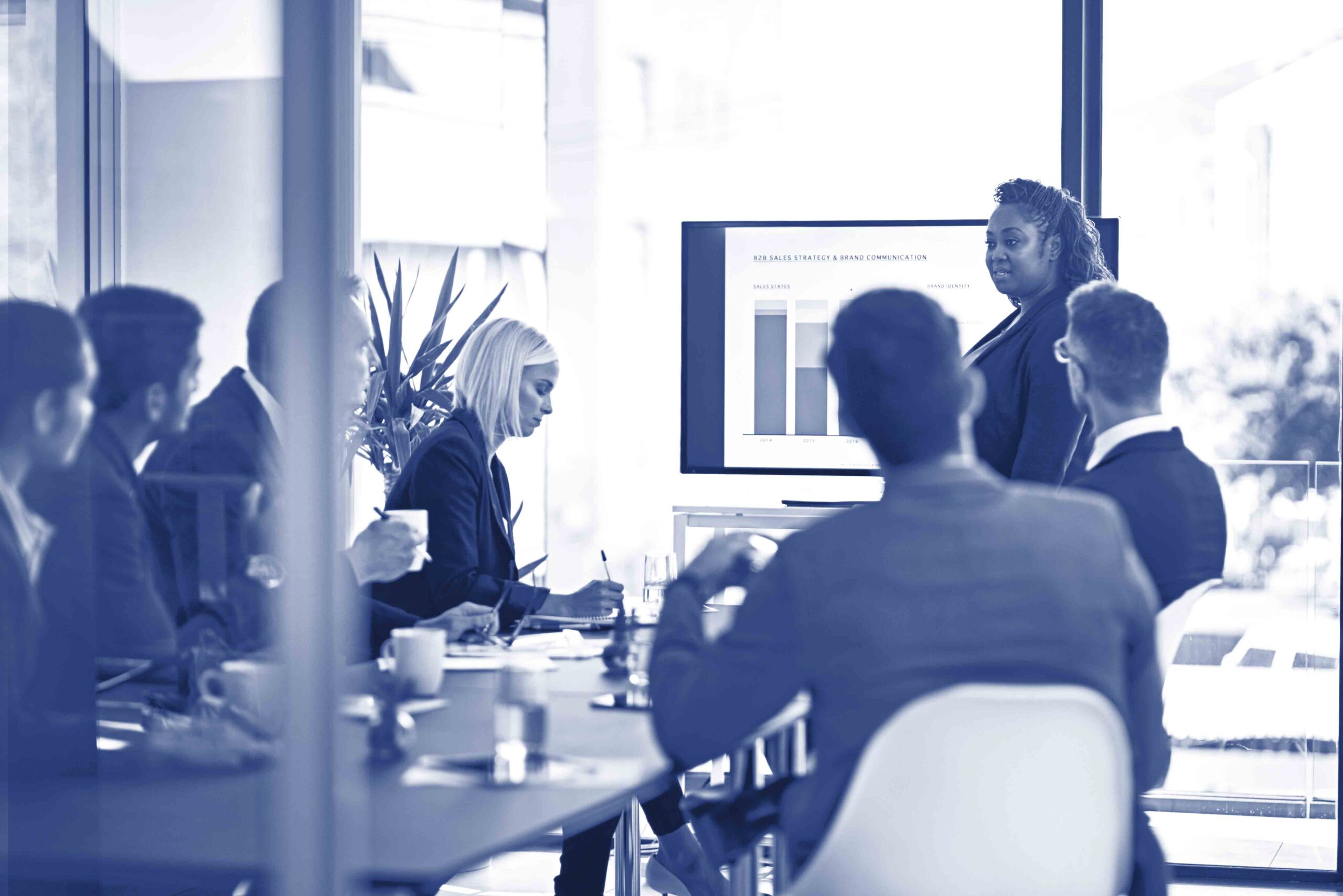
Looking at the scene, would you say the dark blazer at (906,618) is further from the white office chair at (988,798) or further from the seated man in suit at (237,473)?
the seated man in suit at (237,473)

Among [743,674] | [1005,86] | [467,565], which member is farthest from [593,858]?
[1005,86]

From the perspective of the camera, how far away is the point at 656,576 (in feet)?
10.8

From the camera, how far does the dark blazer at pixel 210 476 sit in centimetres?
154

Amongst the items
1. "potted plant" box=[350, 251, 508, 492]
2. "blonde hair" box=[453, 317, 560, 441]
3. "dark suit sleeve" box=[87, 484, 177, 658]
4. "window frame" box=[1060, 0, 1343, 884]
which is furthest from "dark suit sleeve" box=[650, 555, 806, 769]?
"window frame" box=[1060, 0, 1343, 884]

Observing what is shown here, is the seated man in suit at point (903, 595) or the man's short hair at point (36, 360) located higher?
the man's short hair at point (36, 360)

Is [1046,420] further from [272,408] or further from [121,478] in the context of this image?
[272,408]

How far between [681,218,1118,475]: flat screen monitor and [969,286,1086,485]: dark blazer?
107 centimetres

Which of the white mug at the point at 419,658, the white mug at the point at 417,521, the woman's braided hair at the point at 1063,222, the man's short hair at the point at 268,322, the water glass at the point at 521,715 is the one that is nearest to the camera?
the man's short hair at the point at 268,322

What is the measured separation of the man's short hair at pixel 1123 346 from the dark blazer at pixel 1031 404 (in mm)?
776

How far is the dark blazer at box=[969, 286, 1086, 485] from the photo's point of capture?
11.9 ft

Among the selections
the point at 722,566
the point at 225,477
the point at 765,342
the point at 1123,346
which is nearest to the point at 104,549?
the point at 225,477

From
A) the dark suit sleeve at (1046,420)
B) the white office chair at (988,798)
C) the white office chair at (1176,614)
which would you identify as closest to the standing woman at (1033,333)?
the dark suit sleeve at (1046,420)

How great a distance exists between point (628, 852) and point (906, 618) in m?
1.94

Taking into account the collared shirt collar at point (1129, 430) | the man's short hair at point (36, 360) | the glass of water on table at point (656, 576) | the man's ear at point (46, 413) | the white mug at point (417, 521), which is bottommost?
the glass of water on table at point (656, 576)
